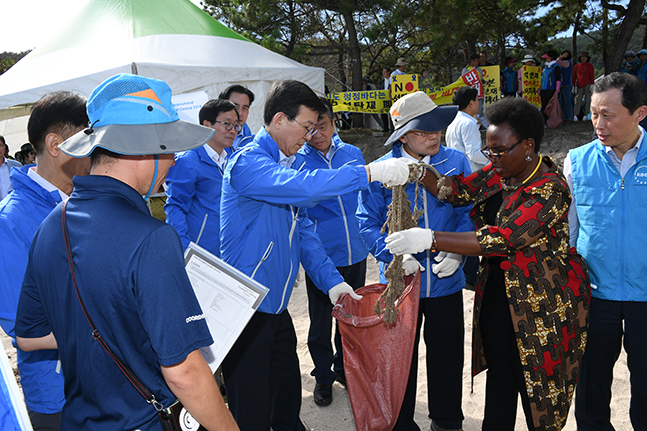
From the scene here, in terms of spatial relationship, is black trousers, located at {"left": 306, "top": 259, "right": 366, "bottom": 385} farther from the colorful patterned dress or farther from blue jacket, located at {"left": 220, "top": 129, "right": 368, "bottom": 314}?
the colorful patterned dress

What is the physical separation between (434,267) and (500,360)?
572 mm

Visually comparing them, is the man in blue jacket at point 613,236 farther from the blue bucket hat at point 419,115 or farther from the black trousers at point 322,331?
the black trousers at point 322,331

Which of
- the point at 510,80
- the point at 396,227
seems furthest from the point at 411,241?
the point at 510,80

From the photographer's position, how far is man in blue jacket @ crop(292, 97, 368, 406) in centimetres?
332

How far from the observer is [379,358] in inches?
88.9

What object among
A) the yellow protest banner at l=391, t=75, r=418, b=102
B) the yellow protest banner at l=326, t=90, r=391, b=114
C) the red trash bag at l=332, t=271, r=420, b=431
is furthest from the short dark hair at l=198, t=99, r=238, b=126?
the yellow protest banner at l=326, t=90, r=391, b=114

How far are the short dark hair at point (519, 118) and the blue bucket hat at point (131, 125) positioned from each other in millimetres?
1422

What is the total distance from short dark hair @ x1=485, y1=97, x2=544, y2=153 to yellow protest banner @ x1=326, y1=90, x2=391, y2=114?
28.8 ft

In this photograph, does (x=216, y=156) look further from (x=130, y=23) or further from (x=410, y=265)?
(x=130, y=23)

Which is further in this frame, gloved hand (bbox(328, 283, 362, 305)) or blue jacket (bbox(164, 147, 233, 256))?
blue jacket (bbox(164, 147, 233, 256))

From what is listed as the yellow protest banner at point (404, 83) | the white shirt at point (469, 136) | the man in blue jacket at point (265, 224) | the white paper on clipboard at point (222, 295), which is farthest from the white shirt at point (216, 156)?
the yellow protest banner at point (404, 83)

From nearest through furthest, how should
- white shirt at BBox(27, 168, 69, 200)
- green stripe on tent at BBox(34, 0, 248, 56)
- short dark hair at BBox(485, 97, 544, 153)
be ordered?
white shirt at BBox(27, 168, 69, 200) < short dark hair at BBox(485, 97, 544, 153) < green stripe on tent at BBox(34, 0, 248, 56)

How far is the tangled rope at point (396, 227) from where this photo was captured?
217 cm

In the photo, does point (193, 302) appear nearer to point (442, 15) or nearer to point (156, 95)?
point (156, 95)
